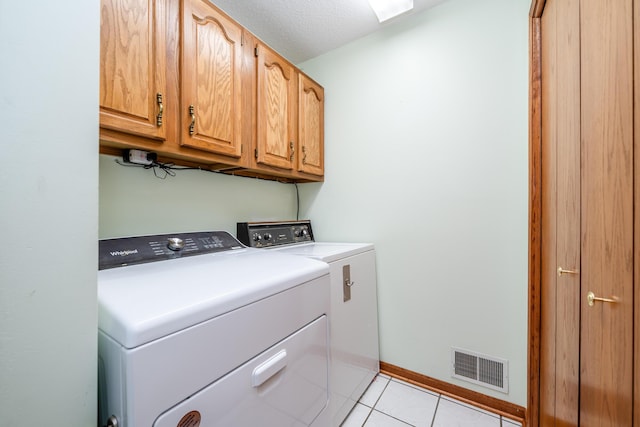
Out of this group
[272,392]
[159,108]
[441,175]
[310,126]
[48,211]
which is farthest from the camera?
[310,126]

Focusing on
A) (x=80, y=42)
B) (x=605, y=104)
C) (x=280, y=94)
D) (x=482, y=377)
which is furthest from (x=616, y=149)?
(x=280, y=94)

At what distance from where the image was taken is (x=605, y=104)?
2.04 ft

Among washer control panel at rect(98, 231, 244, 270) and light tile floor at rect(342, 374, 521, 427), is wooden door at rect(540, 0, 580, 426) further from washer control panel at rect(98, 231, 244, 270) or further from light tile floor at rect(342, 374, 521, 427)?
washer control panel at rect(98, 231, 244, 270)

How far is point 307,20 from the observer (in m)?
1.75

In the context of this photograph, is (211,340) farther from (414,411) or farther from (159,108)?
(414,411)

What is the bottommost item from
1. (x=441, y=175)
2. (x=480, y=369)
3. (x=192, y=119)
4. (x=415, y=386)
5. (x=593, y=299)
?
(x=415, y=386)

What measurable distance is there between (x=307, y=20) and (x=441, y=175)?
1.40m

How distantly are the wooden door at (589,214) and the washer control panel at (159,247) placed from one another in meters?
1.54

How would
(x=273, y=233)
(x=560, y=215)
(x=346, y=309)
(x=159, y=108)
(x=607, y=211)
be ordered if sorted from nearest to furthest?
1. (x=607, y=211)
2. (x=560, y=215)
3. (x=159, y=108)
4. (x=346, y=309)
5. (x=273, y=233)

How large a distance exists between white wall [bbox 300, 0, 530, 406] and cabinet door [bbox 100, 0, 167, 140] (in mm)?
1315

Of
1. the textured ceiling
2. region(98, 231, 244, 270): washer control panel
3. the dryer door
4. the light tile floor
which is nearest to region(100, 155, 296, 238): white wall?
region(98, 231, 244, 270): washer control panel

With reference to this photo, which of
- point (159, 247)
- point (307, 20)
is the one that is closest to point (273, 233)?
point (159, 247)

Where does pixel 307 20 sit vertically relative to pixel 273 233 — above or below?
above

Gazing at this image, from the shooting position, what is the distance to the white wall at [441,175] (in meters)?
1.46
